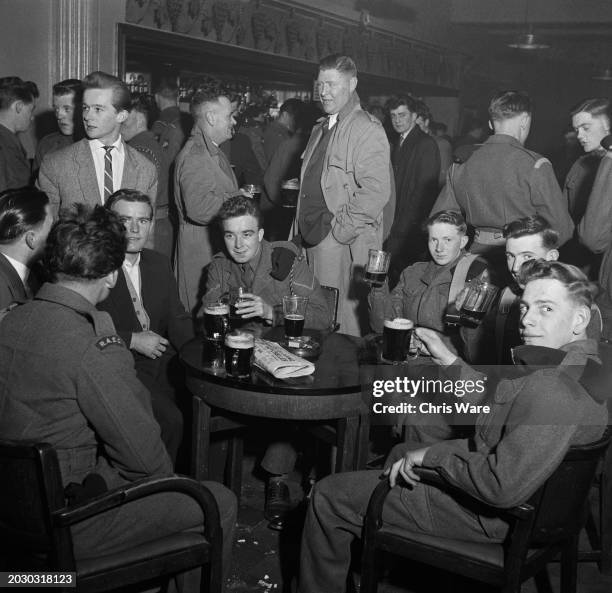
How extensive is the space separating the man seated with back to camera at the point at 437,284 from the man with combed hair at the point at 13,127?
2282 millimetres

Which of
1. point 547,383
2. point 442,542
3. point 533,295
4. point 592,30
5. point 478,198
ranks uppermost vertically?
point 592,30

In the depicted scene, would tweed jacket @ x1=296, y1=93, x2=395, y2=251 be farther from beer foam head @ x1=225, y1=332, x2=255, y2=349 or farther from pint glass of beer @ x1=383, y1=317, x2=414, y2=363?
beer foam head @ x1=225, y1=332, x2=255, y2=349

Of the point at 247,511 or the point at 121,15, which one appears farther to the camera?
the point at 121,15

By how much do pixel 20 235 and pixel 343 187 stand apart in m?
1.74

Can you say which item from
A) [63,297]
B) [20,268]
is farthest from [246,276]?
[63,297]

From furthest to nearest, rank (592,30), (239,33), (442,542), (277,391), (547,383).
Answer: (592,30), (239,33), (277,391), (442,542), (547,383)

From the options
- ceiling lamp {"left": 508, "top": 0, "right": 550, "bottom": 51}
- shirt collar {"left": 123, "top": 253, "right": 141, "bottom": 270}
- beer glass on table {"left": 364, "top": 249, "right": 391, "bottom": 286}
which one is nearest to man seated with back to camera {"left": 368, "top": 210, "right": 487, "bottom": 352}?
beer glass on table {"left": 364, "top": 249, "right": 391, "bottom": 286}

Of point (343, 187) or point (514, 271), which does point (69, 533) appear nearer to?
point (514, 271)

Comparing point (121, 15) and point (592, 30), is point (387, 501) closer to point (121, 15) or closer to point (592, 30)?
point (121, 15)

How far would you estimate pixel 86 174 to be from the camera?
137 inches

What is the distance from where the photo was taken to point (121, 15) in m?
5.16

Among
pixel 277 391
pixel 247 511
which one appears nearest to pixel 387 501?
pixel 277 391

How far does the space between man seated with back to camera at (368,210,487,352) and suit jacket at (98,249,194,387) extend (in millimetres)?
851

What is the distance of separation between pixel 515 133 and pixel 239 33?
386cm
